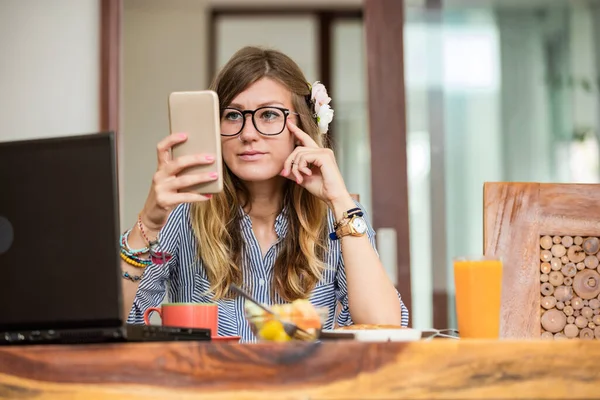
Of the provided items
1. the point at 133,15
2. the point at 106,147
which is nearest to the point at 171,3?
the point at 133,15

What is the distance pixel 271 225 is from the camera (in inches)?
77.1

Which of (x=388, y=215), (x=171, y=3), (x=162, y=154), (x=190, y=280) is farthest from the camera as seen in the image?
(x=171, y=3)

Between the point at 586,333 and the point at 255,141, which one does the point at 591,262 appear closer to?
the point at 586,333

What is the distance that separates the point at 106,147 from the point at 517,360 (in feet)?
1.78

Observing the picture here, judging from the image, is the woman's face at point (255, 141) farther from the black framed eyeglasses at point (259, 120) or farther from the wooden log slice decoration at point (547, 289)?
the wooden log slice decoration at point (547, 289)

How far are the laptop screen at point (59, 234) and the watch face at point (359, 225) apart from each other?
2.39ft

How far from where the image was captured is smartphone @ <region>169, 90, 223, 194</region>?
1312mm

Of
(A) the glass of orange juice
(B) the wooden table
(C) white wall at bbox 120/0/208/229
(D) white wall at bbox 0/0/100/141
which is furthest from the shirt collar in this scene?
(C) white wall at bbox 120/0/208/229

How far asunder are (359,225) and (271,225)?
1.14ft

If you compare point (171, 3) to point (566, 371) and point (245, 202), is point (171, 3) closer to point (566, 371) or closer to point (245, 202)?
point (245, 202)

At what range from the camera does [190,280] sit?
1.88 metres

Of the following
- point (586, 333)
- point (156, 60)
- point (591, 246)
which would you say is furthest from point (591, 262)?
point (156, 60)

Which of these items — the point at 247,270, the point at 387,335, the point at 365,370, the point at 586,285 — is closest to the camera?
the point at 365,370

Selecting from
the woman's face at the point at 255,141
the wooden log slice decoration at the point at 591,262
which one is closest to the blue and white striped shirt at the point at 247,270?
the woman's face at the point at 255,141
